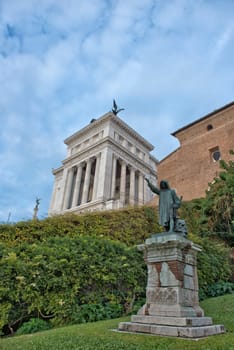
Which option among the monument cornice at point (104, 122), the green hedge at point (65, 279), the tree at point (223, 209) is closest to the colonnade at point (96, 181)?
the monument cornice at point (104, 122)

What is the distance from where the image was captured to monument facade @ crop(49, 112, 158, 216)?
33.4m

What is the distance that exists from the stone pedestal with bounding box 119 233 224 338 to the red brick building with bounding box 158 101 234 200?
51.2 ft

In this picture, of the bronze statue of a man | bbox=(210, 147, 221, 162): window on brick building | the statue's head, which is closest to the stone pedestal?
the bronze statue of a man

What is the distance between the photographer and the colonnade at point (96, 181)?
33750 mm

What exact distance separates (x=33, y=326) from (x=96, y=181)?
27346 mm

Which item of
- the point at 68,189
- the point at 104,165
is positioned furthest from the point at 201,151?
the point at 68,189

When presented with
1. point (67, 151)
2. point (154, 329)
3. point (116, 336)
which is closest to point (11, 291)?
point (116, 336)

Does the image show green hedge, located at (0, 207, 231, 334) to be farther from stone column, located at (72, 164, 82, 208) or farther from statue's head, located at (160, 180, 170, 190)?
stone column, located at (72, 164, 82, 208)

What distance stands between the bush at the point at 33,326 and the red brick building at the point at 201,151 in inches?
646

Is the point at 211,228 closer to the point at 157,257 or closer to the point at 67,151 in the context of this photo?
the point at 157,257

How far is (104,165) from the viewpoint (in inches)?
1297

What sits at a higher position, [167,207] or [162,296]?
[167,207]

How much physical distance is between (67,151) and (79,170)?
19.4 ft

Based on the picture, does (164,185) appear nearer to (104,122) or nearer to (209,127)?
(209,127)
